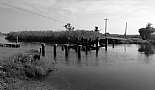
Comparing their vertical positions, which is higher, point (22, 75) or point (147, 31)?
point (147, 31)

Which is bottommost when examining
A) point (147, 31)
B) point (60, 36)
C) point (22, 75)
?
point (22, 75)

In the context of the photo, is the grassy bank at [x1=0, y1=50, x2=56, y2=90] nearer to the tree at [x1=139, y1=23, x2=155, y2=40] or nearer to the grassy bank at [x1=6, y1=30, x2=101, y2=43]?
the grassy bank at [x1=6, y1=30, x2=101, y2=43]

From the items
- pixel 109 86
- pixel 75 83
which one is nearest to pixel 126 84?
pixel 109 86

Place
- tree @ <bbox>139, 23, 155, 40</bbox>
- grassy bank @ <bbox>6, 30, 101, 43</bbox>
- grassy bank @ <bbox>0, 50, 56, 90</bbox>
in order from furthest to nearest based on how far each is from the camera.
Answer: tree @ <bbox>139, 23, 155, 40</bbox>
grassy bank @ <bbox>6, 30, 101, 43</bbox>
grassy bank @ <bbox>0, 50, 56, 90</bbox>

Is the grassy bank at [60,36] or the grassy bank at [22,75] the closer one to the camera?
the grassy bank at [22,75]

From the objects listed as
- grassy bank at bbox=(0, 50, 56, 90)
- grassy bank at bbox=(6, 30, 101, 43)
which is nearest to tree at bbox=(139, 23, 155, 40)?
grassy bank at bbox=(6, 30, 101, 43)

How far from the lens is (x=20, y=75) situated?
1405 centimetres

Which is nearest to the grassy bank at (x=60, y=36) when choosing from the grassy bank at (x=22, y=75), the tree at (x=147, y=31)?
the grassy bank at (x=22, y=75)

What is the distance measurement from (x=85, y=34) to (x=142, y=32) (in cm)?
4473

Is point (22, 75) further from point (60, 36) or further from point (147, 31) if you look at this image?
point (147, 31)

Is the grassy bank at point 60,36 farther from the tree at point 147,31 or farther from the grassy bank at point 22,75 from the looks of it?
the tree at point 147,31

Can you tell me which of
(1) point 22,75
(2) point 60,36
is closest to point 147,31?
(2) point 60,36

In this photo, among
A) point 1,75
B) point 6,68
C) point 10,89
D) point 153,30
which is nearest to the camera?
point 10,89

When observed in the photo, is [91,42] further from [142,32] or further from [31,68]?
[142,32]
